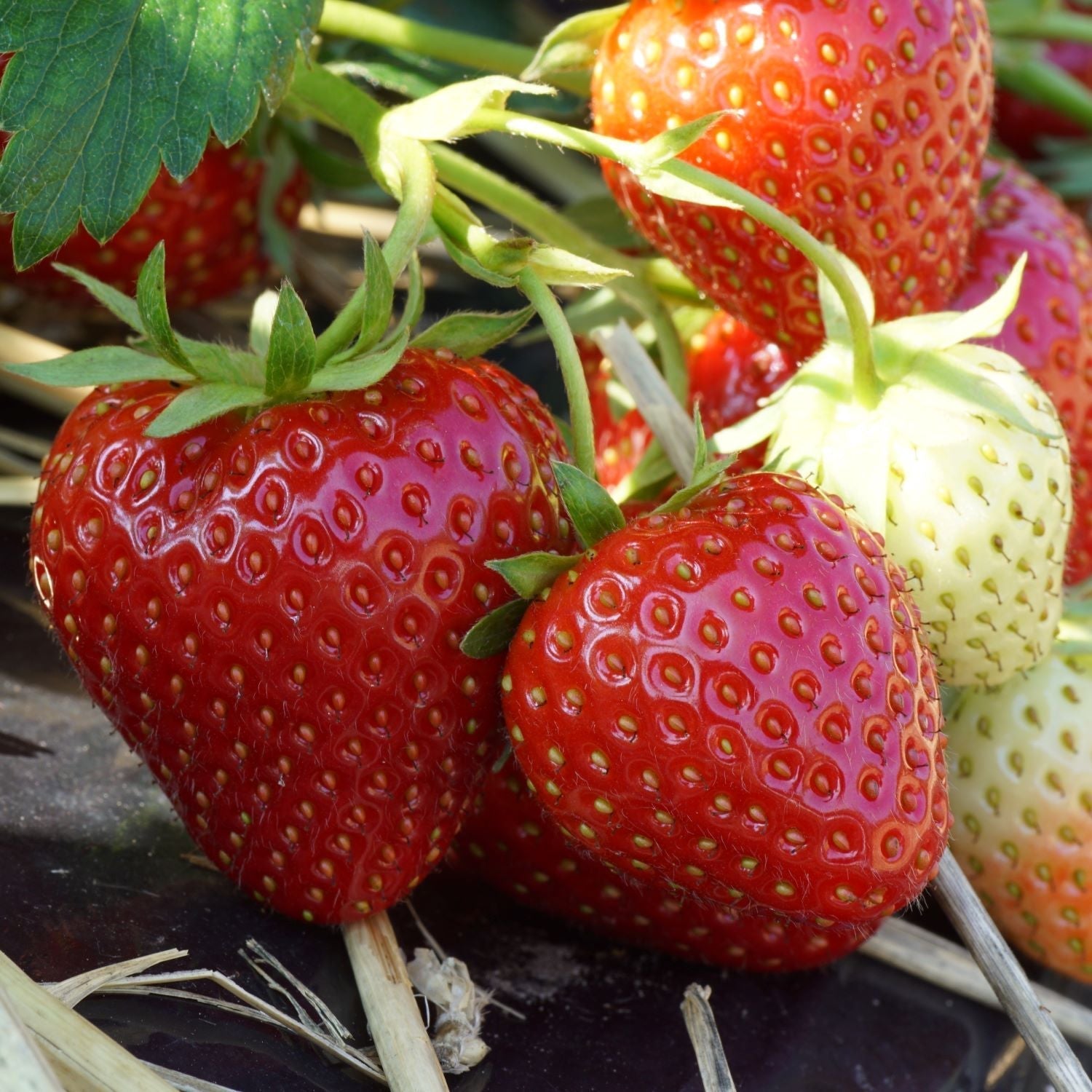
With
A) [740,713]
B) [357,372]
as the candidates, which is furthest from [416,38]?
[740,713]

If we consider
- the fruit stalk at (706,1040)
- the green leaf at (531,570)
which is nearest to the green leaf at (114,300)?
the green leaf at (531,570)

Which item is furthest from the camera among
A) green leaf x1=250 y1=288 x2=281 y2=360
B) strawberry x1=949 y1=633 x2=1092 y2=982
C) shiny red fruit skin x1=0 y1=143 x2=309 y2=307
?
shiny red fruit skin x1=0 y1=143 x2=309 y2=307

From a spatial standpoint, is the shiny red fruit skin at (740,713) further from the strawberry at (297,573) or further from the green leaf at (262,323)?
the green leaf at (262,323)

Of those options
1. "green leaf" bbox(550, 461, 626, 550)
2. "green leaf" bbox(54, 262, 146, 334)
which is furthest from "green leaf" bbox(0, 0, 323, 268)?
"green leaf" bbox(550, 461, 626, 550)

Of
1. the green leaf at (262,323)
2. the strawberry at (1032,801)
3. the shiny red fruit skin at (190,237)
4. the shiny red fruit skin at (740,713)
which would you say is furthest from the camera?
the shiny red fruit skin at (190,237)

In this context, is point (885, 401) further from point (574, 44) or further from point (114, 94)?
point (114, 94)

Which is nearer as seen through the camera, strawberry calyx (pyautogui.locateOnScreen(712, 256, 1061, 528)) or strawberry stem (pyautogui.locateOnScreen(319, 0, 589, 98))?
strawberry calyx (pyautogui.locateOnScreen(712, 256, 1061, 528))

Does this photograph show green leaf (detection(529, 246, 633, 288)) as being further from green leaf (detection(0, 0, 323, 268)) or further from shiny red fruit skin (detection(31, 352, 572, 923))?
green leaf (detection(0, 0, 323, 268))
